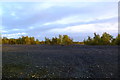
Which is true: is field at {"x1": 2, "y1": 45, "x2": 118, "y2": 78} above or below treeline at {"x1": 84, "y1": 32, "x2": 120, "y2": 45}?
below

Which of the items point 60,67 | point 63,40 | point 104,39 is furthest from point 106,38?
point 60,67

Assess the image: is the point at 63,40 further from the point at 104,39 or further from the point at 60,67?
the point at 60,67

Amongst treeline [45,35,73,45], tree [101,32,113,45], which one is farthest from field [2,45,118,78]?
treeline [45,35,73,45]

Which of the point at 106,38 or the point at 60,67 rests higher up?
the point at 106,38

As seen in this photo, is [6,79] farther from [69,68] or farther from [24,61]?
[69,68]

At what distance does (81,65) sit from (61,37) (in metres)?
15.7

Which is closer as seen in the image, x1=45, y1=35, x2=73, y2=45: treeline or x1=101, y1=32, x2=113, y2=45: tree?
x1=101, y1=32, x2=113, y2=45: tree

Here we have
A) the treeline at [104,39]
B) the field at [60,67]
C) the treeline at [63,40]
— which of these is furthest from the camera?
the treeline at [63,40]

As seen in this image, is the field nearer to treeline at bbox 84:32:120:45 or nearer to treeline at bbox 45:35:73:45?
treeline at bbox 84:32:120:45

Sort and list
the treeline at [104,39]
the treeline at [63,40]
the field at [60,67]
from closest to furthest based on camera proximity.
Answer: the field at [60,67]
the treeline at [104,39]
the treeline at [63,40]

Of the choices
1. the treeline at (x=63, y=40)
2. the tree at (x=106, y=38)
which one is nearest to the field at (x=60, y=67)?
the tree at (x=106, y=38)

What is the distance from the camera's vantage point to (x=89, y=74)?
7.77m

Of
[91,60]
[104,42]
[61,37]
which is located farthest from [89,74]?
[61,37]

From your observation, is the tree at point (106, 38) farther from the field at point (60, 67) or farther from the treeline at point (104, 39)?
the field at point (60, 67)
